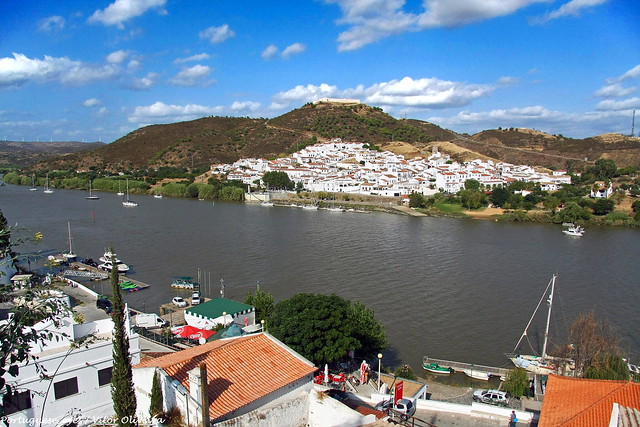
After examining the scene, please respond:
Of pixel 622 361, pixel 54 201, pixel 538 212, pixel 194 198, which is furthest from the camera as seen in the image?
pixel 194 198

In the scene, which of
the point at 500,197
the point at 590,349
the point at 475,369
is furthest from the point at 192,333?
the point at 500,197

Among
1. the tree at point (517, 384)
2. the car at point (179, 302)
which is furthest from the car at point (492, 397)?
the car at point (179, 302)

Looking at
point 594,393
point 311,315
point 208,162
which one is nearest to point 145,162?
point 208,162

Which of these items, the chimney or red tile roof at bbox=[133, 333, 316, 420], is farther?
red tile roof at bbox=[133, 333, 316, 420]

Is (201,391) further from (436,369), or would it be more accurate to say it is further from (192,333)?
(436,369)

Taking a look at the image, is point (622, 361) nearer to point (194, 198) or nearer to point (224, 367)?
point (224, 367)

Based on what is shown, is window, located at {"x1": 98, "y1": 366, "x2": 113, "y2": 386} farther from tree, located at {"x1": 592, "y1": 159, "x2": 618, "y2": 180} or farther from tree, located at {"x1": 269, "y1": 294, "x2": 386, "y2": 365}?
tree, located at {"x1": 592, "y1": 159, "x2": 618, "y2": 180}

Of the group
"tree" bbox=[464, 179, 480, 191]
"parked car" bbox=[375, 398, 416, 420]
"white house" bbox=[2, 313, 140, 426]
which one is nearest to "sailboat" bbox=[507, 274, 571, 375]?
"parked car" bbox=[375, 398, 416, 420]

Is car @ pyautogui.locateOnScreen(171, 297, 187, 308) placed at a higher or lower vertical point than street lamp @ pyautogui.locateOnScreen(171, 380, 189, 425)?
lower
